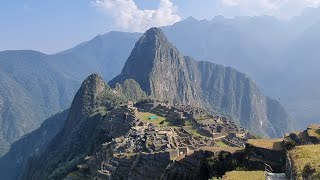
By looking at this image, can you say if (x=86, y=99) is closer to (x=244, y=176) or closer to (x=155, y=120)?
(x=155, y=120)

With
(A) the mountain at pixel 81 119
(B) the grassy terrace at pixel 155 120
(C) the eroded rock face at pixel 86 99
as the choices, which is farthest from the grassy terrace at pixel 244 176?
(C) the eroded rock face at pixel 86 99

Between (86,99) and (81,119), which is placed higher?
(86,99)

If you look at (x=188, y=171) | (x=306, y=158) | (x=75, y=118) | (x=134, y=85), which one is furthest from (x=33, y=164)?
(x=306, y=158)

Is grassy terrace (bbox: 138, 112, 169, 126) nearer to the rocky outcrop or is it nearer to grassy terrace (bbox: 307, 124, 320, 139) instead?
grassy terrace (bbox: 307, 124, 320, 139)

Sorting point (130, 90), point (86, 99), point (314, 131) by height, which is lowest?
point (314, 131)

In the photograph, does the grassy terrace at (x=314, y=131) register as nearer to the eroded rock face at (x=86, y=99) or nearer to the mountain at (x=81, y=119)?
the mountain at (x=81, y=119)

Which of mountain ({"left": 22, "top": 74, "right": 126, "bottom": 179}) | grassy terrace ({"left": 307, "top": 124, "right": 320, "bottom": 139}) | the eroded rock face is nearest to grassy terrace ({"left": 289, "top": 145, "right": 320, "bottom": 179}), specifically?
grassy terrace ({"left": 307, "top": 124, "right": 320, "bottom": 139})

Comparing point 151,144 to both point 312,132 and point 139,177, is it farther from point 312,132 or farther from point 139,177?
point 312,132

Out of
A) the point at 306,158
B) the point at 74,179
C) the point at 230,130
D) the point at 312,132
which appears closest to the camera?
the point at 306,158

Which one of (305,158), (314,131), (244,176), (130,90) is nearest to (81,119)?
(130,90)
